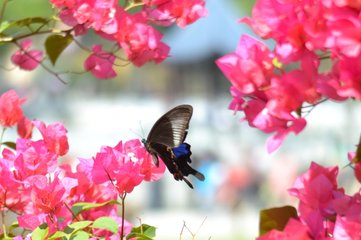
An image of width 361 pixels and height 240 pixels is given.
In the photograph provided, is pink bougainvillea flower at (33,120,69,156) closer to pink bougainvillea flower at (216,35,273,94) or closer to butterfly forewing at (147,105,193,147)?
butterfly forewing at (147,105,193,147)

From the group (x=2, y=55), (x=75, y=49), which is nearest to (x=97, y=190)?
(x=75, y=49)

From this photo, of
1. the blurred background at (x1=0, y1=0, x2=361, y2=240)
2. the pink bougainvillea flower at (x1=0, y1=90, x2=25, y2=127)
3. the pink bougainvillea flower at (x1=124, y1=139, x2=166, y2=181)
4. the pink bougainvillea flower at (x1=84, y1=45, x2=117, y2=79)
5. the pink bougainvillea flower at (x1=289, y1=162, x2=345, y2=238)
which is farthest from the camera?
the blurred background at (x1=0, y1=0, x2=361, y2=240)

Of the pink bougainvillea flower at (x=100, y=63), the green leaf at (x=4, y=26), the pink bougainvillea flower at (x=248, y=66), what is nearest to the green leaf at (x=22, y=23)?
the green leaf at (x=4, y=26)

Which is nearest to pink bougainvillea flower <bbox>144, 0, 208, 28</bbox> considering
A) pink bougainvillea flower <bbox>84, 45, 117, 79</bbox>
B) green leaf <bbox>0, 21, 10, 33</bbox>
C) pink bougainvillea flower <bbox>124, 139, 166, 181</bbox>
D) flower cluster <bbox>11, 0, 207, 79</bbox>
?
flower cluster <bbox>11, 0, 207, 79</bbox>

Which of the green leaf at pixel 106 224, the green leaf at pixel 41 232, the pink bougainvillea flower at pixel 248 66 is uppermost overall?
the pink bougainvillea flower at pixel 248 66

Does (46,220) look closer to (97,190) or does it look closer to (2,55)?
(97,190)

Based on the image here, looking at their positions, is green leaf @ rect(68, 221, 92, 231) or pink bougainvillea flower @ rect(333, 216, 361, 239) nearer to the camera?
pink bougainvillea flower @ rect(333, 216, 361, 239)

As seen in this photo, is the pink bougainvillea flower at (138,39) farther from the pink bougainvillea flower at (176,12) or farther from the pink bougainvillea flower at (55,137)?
the pink bougainvillea flower at (55,137)
